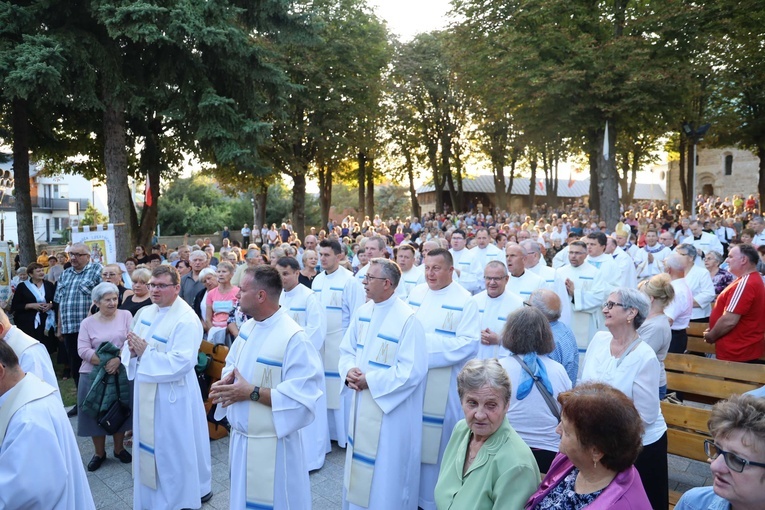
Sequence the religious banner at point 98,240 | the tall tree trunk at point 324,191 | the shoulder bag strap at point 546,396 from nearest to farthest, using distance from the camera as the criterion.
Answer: the shoulder bag strap at point 546,396 < the religious banner at point 98,240 < the tall tree trunk at point 324,191

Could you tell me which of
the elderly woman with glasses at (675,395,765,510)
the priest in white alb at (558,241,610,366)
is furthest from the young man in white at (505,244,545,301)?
the elderly woman with glasses at (675,395,765,510)

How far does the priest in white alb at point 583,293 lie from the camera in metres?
8.04

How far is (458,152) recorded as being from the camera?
42500 mm

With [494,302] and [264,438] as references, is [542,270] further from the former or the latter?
[264,438]

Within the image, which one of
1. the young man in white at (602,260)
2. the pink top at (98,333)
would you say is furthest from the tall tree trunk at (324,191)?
the pink top at (98,333)

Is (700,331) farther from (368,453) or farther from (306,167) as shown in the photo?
(306,167)

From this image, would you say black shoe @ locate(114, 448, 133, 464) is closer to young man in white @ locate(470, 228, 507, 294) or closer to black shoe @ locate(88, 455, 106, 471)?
black shoe @ locate(88, 455, 106, 471)

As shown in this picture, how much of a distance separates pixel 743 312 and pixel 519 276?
234 cm

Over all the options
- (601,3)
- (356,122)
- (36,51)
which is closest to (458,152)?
(356,122)

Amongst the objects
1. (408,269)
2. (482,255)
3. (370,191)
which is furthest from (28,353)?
(370,191)

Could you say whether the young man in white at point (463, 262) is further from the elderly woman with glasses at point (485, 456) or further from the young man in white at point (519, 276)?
the elderly woman with glasses at point (485, 456)

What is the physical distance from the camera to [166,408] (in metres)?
5.05

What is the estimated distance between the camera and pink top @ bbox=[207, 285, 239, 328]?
22.8 feet

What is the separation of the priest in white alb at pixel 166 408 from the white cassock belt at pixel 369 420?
151cm
